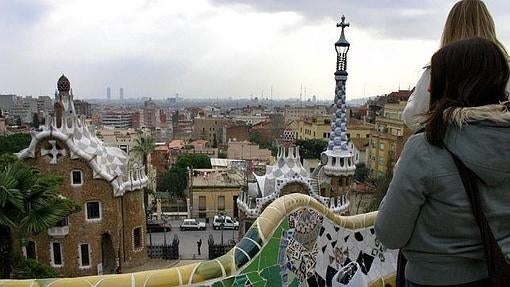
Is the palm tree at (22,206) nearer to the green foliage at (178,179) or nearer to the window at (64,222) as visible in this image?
the window at (64,222)

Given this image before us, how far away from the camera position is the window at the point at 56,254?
1336 centimetres

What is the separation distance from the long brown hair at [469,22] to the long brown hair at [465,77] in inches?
27.1

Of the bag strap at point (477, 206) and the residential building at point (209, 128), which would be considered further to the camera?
the residential building at point (209, 128)

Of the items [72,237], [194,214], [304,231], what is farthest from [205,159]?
[304,231]

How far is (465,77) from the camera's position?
144 centimetres

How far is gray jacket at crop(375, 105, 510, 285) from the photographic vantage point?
138 centimetres

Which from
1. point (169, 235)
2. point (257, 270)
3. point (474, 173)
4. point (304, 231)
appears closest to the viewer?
point (474, 173)

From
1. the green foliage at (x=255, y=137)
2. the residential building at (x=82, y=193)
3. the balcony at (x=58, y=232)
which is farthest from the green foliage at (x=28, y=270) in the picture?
the green foliage at (x=255, y=137)

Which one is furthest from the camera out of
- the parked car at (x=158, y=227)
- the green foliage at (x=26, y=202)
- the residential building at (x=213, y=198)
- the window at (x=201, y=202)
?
the window at (x=201, y=202)

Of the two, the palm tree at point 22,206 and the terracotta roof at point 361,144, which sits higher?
the palm tree at point 22,206

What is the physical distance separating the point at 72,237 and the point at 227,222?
9782mm

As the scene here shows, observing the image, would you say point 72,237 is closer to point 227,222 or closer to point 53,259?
point 53,259

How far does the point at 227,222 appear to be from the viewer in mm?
22359

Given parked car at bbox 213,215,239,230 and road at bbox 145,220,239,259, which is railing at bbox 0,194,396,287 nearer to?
road at bbox 145,220,239,259
